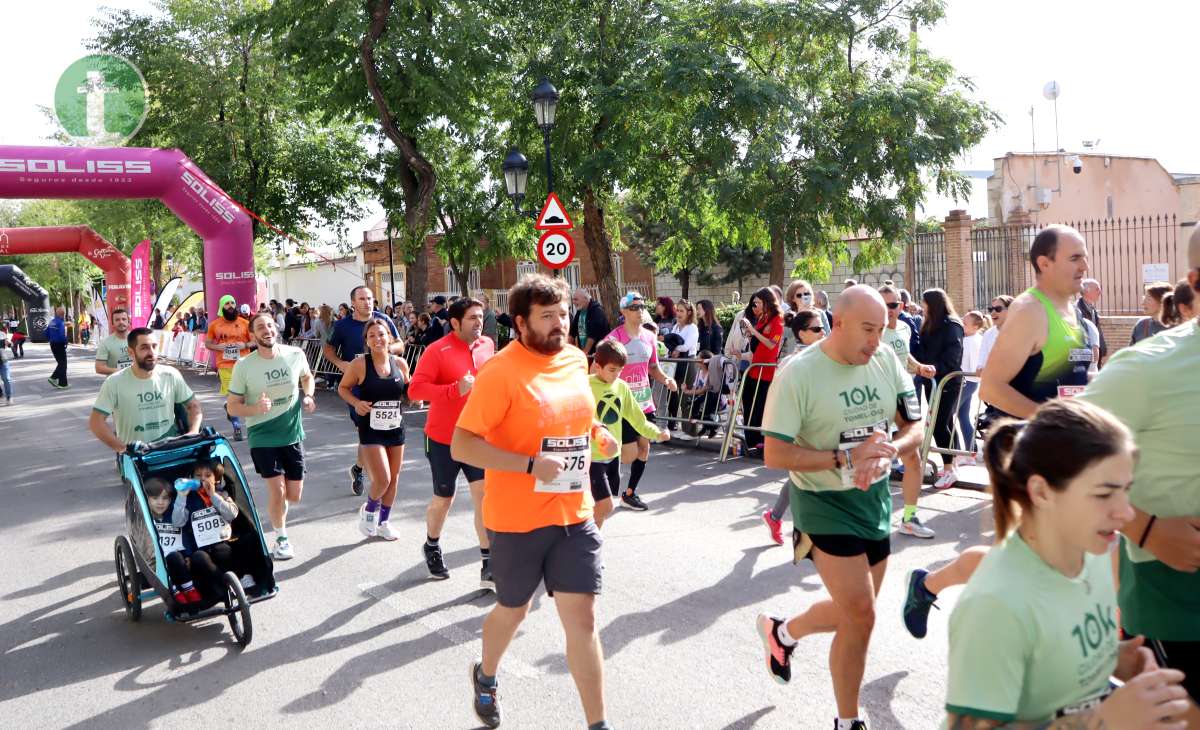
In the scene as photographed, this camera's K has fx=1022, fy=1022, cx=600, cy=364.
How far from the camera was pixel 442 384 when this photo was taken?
6.48 meters

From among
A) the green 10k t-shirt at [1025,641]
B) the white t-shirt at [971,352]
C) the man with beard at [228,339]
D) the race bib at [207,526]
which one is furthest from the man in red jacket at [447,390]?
the man with beard at [228,339]

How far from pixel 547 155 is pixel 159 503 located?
35.8ft

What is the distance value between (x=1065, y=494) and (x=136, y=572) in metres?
5.44

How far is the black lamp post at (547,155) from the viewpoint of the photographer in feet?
50.7

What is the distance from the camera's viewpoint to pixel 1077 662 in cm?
202

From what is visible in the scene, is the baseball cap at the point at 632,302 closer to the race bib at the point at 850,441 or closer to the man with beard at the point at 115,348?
the man with beard at the point at 115,348

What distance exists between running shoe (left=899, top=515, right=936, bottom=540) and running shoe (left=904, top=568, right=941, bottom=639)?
12.3 feet

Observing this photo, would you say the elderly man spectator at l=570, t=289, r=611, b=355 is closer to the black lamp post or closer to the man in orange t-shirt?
the black lamp post

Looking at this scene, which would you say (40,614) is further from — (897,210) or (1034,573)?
(897,210)

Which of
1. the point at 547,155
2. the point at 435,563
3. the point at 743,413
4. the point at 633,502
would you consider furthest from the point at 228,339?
the point at 435,563

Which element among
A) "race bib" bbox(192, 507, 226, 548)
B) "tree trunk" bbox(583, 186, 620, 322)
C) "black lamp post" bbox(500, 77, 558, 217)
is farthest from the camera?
"tree trunk" bbox(583, 186, 620, 322)

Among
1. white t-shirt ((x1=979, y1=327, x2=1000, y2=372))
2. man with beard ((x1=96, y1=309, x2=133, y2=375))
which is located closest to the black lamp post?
man with beard ((x1=96, y1=309, x2=133, y2=375))

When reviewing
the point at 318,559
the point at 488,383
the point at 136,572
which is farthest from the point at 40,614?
the point at 488,383

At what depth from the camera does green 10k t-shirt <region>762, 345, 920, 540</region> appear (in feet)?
12.4
